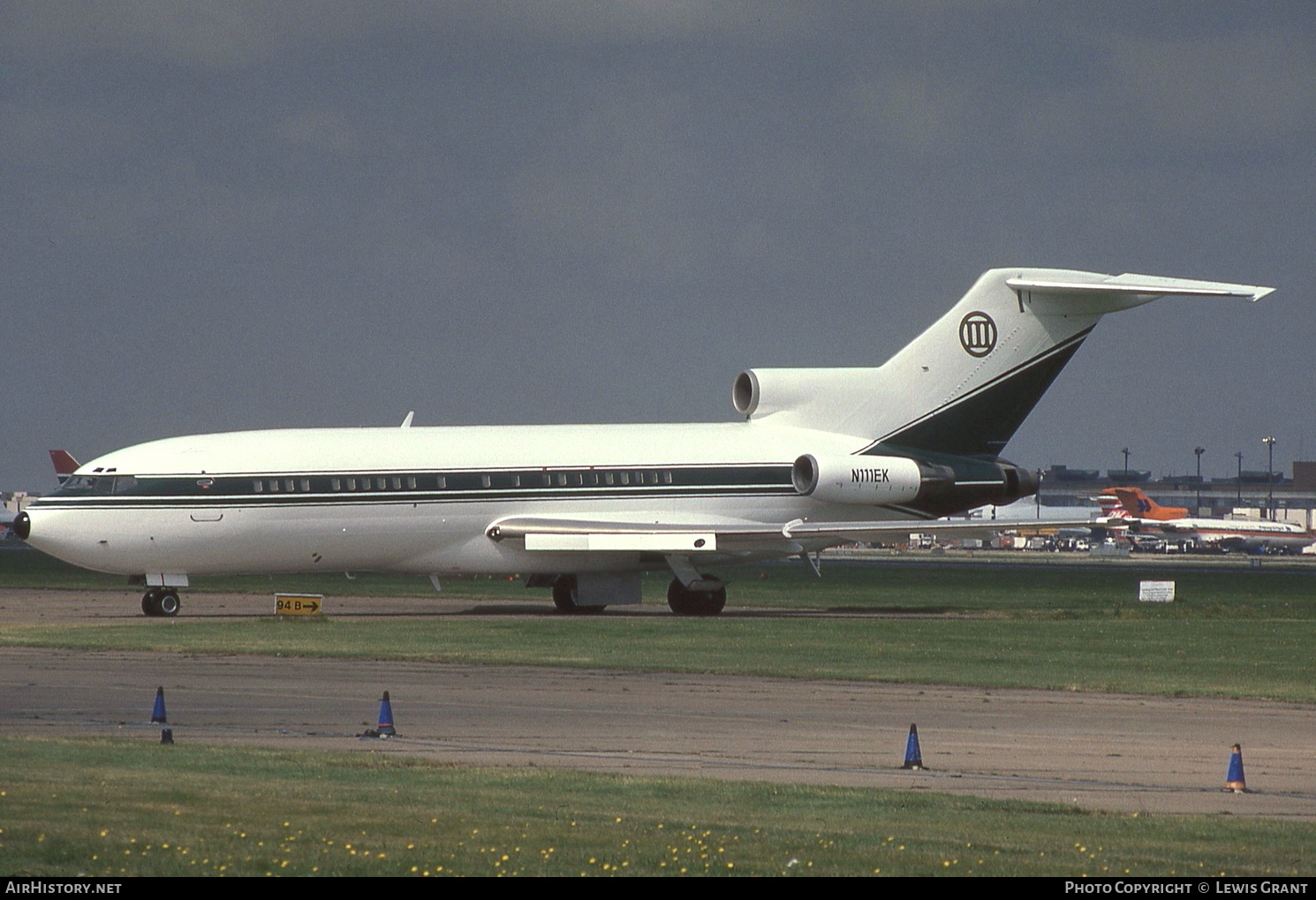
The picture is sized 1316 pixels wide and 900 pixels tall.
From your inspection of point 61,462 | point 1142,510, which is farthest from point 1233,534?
point 61,462

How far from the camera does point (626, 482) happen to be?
45156 mm

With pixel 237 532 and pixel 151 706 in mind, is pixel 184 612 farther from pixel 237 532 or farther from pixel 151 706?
pixel 151 706

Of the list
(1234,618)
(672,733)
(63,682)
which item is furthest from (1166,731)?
(1234,618)

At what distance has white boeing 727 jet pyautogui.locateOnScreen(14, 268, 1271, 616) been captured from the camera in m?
41.6

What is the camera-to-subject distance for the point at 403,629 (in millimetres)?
36938

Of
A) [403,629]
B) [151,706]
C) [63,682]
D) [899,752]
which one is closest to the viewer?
[899,752]

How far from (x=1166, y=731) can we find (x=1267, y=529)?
131554 mm

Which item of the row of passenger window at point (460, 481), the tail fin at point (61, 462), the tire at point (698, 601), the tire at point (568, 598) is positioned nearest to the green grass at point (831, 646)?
the row of passenger window at point (460, 481)

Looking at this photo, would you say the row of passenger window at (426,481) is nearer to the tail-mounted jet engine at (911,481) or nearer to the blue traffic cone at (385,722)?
the tail-mounted jet engine at (911,481)

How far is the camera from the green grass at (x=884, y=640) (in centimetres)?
2888

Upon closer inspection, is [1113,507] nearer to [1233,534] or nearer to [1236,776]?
[1233,534]

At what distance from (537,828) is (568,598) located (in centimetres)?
3255

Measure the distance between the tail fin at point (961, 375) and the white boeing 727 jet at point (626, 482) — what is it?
0.05 metres

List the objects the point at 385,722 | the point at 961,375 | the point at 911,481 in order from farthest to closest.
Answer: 1. the point at 961,375
2. the point at 911,481
3. the point at 385,722
